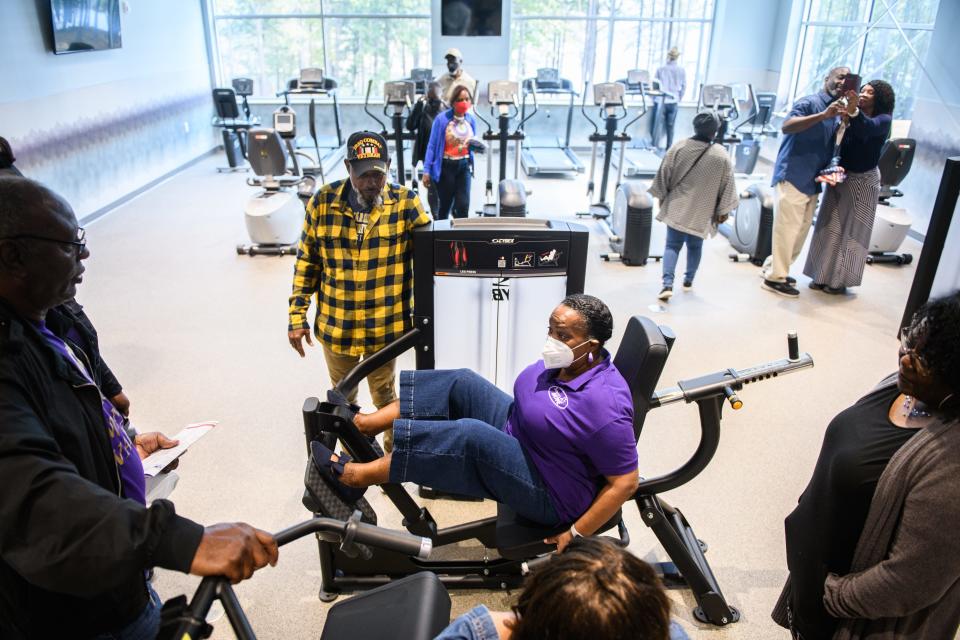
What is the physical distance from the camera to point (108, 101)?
301 inches

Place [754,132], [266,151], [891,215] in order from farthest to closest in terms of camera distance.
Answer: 1. [754,132]
2. [266,151]
3. [891,215]

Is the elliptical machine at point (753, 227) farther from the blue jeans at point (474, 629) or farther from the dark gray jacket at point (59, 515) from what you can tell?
the dark gray jacket at point (59, 515)

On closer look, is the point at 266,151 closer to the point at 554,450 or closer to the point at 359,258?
the point at 359,258

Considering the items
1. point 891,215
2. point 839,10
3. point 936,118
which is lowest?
point 891,215

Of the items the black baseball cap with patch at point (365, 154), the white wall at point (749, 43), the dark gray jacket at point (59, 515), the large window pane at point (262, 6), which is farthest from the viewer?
the large window pane at point (262, 6)

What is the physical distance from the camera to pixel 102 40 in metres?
7.43

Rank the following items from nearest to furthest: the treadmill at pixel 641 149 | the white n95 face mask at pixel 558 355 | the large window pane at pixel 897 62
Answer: the white n95 face mask at pixel 558 355, the large window pane at pixel 897 62, the treadmill at pixel 641 149

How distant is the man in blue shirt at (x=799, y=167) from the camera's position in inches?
190

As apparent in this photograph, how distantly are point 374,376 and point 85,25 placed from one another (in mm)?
6411

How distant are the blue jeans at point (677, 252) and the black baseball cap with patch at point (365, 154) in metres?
3.13

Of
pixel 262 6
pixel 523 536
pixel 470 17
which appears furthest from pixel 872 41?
pixel 262 6

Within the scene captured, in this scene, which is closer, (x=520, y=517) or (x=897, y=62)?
(x=520, y=517)

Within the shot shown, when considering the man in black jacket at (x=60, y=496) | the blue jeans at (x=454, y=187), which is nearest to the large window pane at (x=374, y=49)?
the blue jeans at (x=454, y=187)

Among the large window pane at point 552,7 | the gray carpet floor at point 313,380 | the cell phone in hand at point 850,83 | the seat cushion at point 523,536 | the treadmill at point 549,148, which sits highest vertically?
the large window pane at point 552,7
